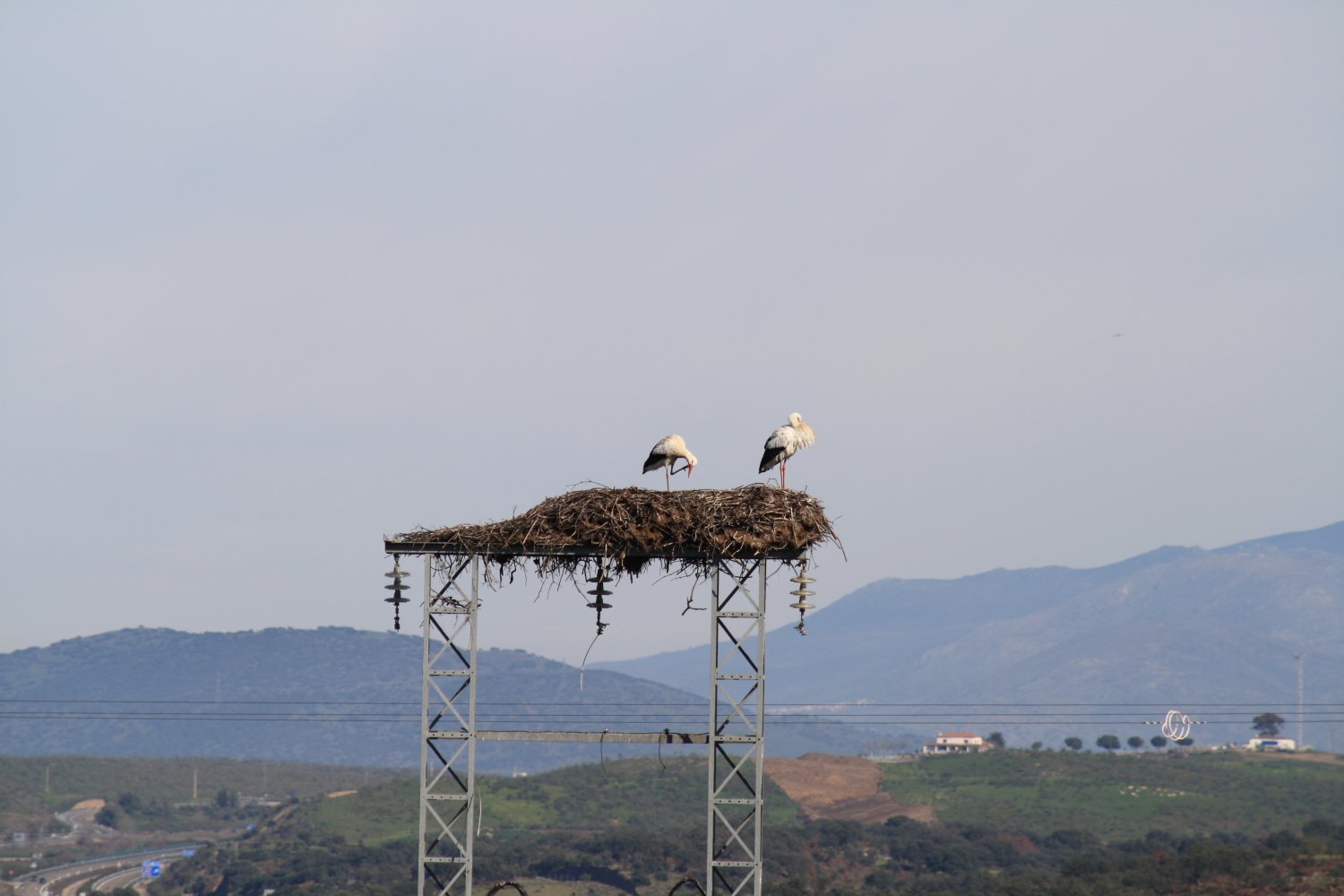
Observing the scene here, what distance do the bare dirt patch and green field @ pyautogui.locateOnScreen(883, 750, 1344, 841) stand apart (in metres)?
1.51

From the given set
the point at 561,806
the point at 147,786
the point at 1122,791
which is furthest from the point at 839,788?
the point at 147,786

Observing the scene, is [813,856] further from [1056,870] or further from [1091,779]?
[1091,779]

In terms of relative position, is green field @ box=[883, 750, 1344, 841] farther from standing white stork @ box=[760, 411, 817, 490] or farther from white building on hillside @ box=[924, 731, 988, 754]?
standing white stork @ box=[760, 411, 817, 490]

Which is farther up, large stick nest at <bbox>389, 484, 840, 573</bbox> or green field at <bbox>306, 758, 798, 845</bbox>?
large stick nest at <bbox>389, 484, 840, 573</bbox>

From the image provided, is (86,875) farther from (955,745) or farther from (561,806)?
(955,745)

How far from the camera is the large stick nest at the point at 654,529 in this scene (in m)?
25.6

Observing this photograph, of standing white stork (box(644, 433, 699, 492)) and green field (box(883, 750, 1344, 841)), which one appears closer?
standing white stork (box(644, 433, 699, 492))

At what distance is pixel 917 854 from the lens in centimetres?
9825

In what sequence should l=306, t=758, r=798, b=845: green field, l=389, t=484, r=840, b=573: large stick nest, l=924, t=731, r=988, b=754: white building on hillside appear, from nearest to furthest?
l=389, t=484, r=840, b=573: large stick nest → l=306, t=758, r=798, b=845: green field → l=924, t=731, r=988, b=754: white building on hillside

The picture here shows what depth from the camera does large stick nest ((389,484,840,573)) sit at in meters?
25.6

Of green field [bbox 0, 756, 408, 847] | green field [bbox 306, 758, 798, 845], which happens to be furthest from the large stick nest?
green field [bbox 0, 756, 408, 847]

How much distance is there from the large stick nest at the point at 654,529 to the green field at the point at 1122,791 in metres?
92.9

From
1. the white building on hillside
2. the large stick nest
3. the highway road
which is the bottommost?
the highway road

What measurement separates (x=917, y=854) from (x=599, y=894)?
23213 millimetres
